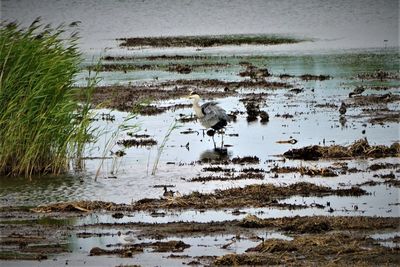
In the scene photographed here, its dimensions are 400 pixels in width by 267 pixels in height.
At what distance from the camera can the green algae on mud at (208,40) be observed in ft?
158

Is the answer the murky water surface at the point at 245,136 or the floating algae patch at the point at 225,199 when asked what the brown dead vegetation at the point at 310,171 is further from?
the floating algae patch at the point at 225,199

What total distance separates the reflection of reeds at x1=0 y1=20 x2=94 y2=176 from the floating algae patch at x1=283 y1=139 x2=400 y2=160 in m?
4.15

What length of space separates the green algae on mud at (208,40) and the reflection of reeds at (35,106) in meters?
29.0

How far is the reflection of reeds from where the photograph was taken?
732 inches

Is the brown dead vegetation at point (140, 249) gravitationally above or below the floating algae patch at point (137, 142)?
below

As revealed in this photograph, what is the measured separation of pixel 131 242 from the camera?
43.2 feet

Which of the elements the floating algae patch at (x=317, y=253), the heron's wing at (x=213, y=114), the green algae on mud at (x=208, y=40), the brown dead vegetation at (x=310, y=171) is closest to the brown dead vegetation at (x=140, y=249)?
the floating algae patch at (x=317, y=253)

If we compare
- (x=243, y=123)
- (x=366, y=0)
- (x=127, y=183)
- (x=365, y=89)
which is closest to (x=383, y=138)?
(x=243, y=123)

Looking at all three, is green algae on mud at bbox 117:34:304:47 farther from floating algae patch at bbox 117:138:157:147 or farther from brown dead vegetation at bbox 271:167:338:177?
brown dead vegetation at bbox 271:167:338:177

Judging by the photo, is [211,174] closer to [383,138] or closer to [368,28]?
[383,138]

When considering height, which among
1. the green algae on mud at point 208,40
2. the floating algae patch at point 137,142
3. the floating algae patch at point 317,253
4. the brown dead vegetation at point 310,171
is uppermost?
the green algae on mud at point 208,40

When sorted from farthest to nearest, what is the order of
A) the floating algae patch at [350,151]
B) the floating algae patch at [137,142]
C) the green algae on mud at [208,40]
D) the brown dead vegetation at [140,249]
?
the green algae on mud at [208,40] → the floating algae patch at [137,142] → the floating algae patch at [350,151] → the brown dead vegetation at [140,249]

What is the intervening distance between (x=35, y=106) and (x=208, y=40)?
31.4m

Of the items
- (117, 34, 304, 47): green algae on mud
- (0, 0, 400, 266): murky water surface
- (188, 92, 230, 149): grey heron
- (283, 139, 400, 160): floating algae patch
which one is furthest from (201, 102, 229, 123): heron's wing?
(117, 34, 304, 47): green algae on mud
